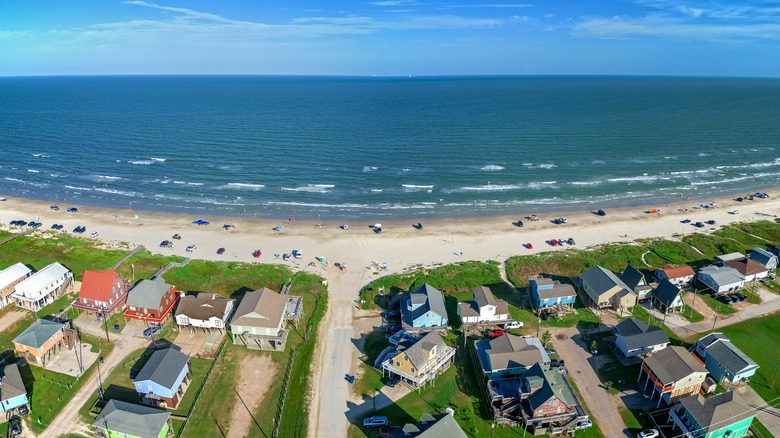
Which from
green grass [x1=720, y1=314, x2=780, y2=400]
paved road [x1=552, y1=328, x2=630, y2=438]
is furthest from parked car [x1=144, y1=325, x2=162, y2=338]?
Answer: green grass [x1=720, y1=314, x2=780, y2=400]

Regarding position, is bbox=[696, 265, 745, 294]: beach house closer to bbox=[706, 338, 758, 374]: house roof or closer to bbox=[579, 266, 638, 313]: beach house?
bbox=[579, 266, 638, 313]: beach house

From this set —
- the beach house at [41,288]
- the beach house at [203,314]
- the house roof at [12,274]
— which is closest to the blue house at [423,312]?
the beach house at [203,314]

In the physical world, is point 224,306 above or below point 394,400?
above

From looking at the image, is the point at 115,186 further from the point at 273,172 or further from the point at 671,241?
the point at 671,241

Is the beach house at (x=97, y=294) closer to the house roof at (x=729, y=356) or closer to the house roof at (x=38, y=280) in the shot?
the house roof at (x=38, y=280)

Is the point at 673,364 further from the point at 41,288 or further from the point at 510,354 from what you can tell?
the point at 41,288

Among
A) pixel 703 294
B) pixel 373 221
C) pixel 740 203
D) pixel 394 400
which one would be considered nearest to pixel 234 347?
pixel 394 400

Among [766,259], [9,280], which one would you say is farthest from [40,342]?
[766,259]
